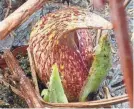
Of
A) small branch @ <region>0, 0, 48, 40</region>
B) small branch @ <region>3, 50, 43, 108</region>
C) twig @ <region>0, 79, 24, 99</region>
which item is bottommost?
twig @ <region>0, 79, 24, 99</region>

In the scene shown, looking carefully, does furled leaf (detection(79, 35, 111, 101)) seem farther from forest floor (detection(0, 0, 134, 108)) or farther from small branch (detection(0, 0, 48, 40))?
small branch (detection(0, 0, 48, 40))

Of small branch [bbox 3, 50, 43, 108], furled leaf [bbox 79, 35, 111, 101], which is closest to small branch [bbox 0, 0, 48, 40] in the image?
small branch [bbox 3, 50, 43, 108]

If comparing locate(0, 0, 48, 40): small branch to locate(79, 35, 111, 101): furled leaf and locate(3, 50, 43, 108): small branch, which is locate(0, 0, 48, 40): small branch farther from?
Result: locate(79, 35, 111, 101): furled leaf

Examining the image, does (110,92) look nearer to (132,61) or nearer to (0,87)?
(0,87)

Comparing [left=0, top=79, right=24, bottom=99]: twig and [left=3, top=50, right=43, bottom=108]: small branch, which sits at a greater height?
[left=3, top=50, right=43, bottom=108]: small branch

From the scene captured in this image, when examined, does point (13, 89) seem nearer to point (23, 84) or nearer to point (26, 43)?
point (23, 84)

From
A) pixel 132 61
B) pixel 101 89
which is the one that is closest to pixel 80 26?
pixel 101 89
